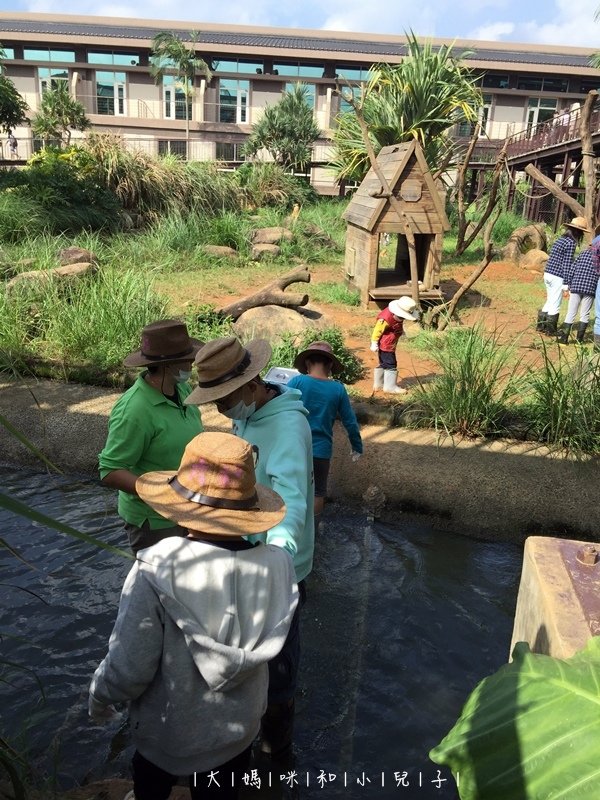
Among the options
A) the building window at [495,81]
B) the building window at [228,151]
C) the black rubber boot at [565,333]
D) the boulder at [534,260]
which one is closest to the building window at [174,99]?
the building window at [228,151]

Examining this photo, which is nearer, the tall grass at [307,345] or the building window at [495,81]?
the tall grass at [307,345]

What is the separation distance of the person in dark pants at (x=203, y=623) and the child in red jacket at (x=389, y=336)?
4.73 m

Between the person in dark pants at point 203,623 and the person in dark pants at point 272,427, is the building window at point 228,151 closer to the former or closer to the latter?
the person in dark pants at point 272,427

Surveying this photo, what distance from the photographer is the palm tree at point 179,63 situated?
30.0 metres

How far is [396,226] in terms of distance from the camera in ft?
33.5

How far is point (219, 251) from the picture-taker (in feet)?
46.9

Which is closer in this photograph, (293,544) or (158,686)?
(158,686)

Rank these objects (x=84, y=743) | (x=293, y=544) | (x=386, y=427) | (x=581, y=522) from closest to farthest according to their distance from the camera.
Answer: (x=293, y=544) → (x=84, y=743) → (x=581, y=522) → (x=386, y=427)

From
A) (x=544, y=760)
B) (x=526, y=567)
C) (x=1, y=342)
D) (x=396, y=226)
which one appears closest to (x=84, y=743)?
(x=526, y=567)

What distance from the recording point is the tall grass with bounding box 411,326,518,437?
565cm

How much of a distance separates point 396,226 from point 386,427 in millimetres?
5256

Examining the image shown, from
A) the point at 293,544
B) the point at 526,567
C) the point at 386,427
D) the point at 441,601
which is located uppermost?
the point at 293,544

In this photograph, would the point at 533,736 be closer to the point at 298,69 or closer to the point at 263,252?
the point at 263,252

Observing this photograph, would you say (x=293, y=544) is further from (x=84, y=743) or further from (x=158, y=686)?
(x=84, y=743)
